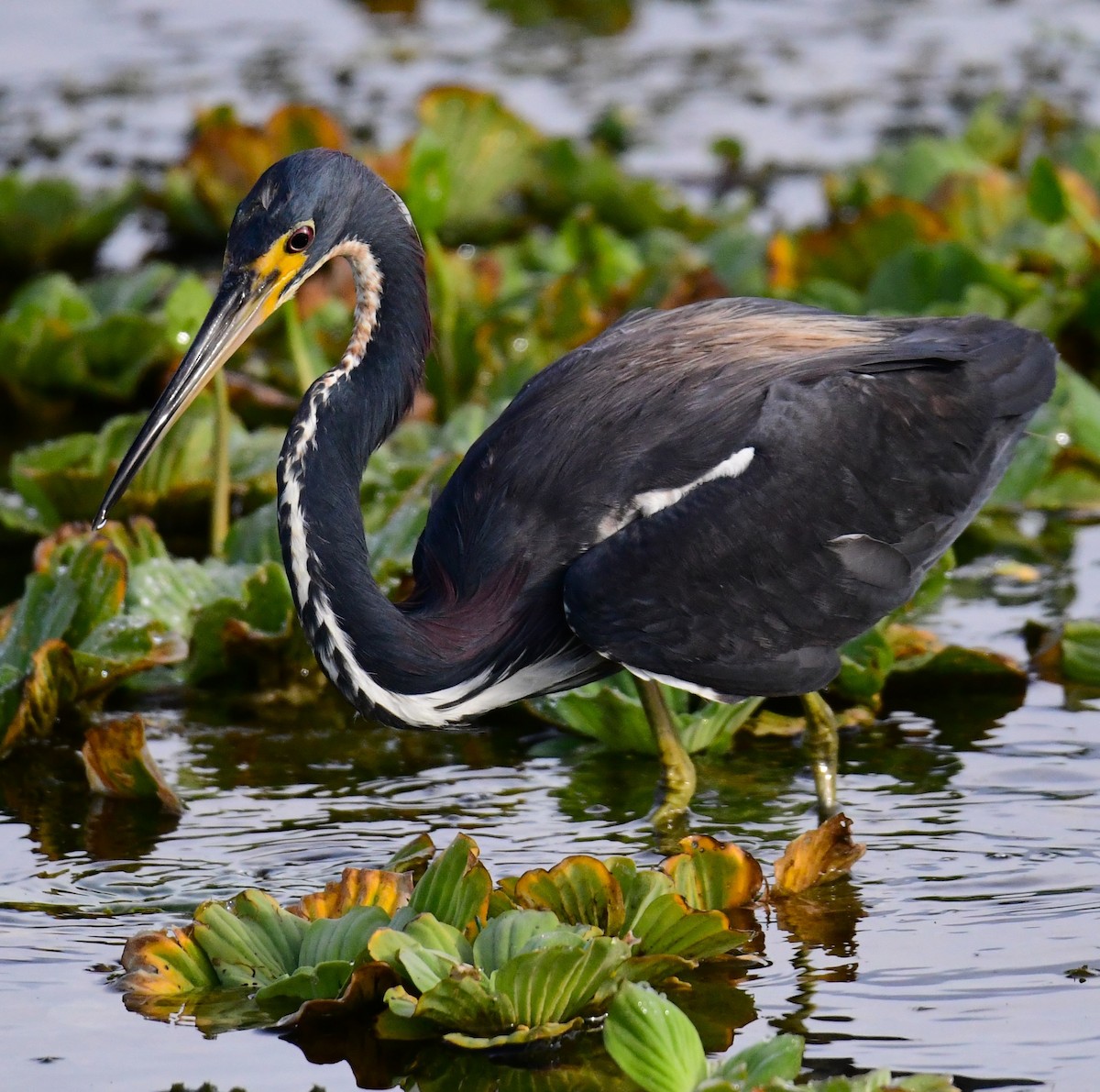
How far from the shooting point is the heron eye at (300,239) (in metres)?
4.32

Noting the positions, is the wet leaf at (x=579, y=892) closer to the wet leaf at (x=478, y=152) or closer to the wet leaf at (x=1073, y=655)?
the wet leaf at (x=1073, y=655)

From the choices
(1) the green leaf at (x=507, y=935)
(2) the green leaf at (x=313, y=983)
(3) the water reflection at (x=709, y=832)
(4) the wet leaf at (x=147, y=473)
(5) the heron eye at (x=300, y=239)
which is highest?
(5) the heron eye at (x=300, y=239)

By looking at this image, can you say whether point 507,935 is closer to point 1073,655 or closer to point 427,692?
point 427,692

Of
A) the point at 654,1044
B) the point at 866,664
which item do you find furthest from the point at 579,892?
the point at 866,664

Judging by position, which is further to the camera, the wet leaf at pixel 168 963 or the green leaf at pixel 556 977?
the wet leaf at pixel 168 963

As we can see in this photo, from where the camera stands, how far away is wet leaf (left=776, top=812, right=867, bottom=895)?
4312 mm

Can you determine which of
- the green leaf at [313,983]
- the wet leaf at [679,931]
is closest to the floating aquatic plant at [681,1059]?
the wet leaf at [679,931]

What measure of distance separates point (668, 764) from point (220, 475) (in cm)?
193

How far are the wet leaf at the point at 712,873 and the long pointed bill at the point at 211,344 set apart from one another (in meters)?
1.38

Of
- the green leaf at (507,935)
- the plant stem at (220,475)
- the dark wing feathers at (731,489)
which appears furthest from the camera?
the plant stem at (220,475)

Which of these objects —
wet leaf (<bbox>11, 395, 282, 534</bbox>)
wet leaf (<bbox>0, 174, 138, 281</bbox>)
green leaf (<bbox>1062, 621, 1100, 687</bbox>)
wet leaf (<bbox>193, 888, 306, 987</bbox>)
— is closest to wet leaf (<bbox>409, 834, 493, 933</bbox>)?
wet leaf (<bbox>193, 888, 306, 987</bbox>)

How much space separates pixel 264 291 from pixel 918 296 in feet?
12.6

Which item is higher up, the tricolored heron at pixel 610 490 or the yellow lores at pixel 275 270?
the yellow lores at pixel 275 270

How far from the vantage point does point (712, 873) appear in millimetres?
4207
